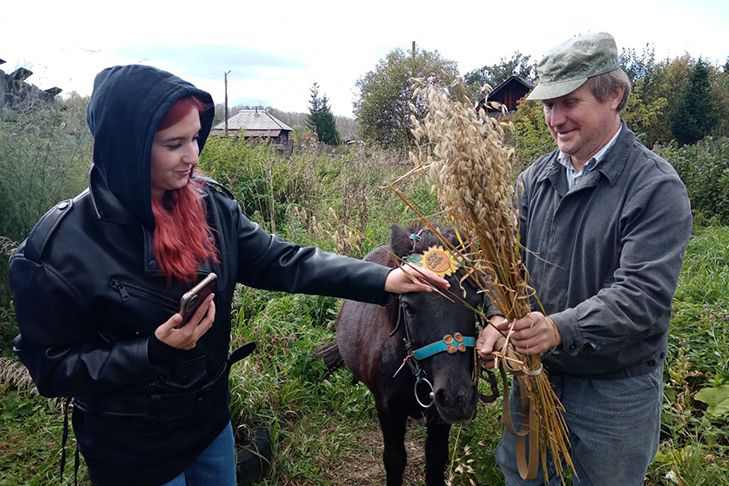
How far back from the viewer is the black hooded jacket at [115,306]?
5.52 feet

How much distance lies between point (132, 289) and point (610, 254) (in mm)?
1669

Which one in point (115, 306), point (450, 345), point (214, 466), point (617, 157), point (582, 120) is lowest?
point (214, 466)

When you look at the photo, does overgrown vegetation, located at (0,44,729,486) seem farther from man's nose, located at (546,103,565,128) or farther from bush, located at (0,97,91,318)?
man's nose, located at (546,103,565,128)

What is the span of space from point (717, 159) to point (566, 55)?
13316 millimetres

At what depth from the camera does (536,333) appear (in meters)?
1.81

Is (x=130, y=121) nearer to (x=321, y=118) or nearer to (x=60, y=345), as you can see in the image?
(x=60, y=345)

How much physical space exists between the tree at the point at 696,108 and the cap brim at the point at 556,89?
3024cm

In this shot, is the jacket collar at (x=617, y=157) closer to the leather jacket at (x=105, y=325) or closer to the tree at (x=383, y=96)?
the leather jacket at (x=105, y=325)

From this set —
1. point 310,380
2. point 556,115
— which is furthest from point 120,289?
point 310,380

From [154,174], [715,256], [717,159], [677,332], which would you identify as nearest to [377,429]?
[677,332]

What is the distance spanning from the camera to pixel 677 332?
15.5ft

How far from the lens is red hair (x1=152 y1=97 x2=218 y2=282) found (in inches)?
70.1

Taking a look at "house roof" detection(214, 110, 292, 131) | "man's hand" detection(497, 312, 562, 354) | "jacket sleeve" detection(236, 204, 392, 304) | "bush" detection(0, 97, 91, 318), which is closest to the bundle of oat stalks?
"man's hand" detection(497, 312, 562, 354)

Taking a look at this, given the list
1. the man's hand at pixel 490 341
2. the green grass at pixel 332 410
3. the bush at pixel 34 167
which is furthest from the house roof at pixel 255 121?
the man's hand at pixel 490 341
